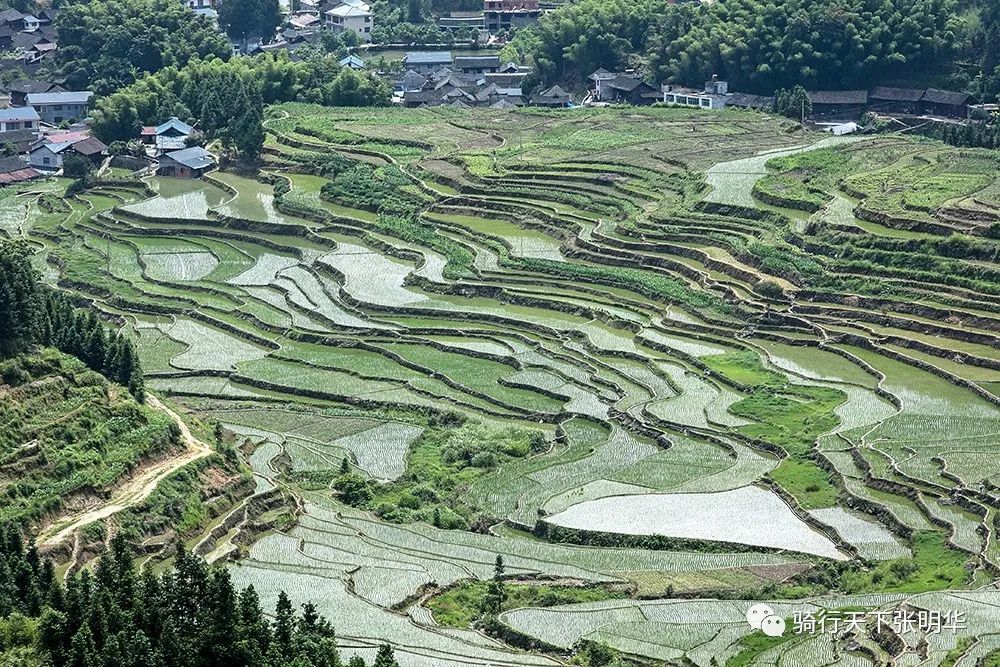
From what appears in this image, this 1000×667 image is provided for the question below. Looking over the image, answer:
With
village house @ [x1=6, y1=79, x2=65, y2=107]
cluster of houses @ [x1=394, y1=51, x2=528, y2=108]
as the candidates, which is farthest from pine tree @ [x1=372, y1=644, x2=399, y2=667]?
village house @ [x1=6, y1=79, x2=65, y2=107]

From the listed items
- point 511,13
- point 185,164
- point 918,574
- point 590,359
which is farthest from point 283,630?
point 511,13

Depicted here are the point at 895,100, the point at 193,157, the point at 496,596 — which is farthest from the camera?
the point at 895,100

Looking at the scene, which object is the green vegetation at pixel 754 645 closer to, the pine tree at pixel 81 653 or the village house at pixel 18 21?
the pine tree at pixel 81 653

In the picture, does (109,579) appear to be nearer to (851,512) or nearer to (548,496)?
(548,496)

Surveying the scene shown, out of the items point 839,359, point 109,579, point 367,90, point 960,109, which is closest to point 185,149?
point 367,90

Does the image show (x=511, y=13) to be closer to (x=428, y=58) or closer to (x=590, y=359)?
(x=428, y=58)

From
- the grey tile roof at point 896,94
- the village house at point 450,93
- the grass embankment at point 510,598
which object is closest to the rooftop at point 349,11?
the village house at point 450,93
